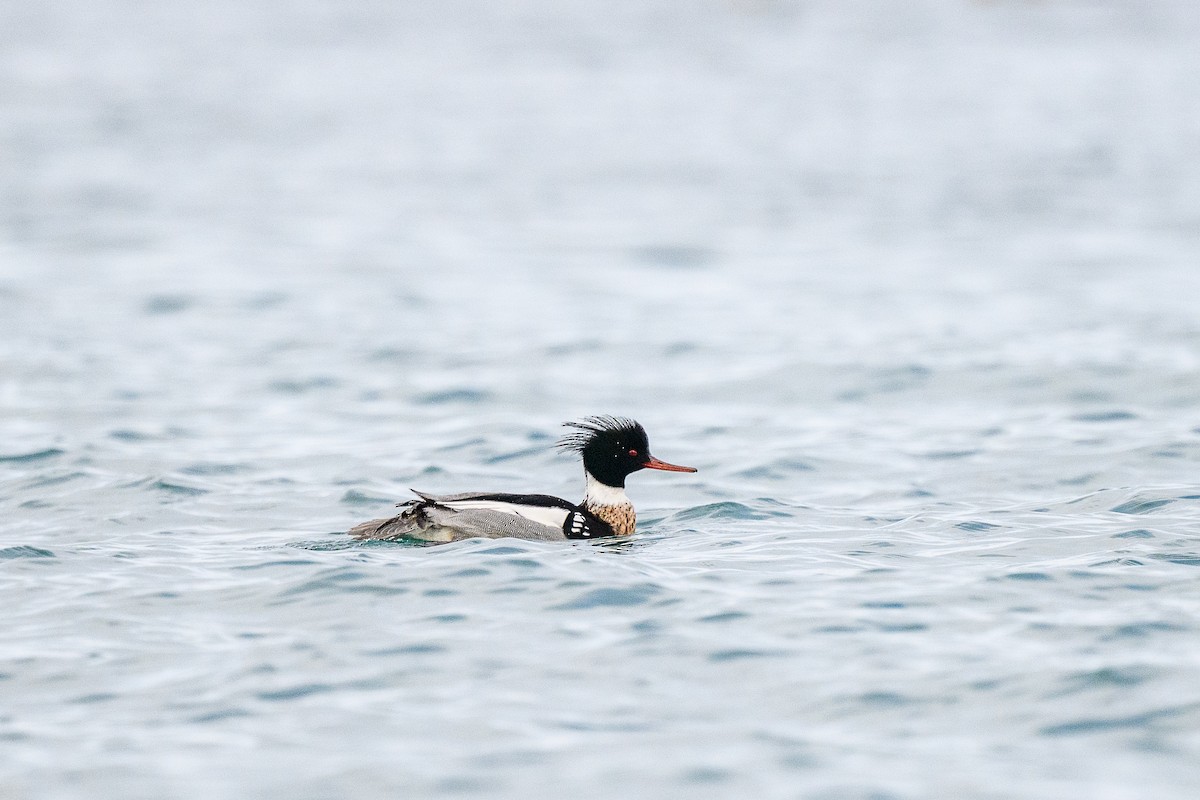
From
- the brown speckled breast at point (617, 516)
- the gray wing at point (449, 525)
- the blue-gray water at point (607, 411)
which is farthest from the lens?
the brown speckled breast at point (617, 516)

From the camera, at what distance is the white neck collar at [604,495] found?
483 inches

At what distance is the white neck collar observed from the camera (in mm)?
12273

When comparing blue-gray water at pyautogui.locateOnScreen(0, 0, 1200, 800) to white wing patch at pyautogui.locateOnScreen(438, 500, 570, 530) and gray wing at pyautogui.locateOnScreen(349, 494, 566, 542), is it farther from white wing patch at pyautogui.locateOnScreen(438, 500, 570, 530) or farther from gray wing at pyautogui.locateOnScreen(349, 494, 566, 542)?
white wing patch at pyautogui.locateOnScreen(438, 500, 570, 530)

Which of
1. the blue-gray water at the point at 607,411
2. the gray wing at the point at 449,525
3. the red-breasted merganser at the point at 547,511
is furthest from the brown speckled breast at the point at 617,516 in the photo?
the gray wing at the point at 449,525

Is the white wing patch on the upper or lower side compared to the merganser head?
lower

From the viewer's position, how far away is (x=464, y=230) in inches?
1180

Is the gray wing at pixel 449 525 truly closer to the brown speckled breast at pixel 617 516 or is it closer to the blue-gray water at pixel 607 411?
the blue-gray water at pixel 607 411

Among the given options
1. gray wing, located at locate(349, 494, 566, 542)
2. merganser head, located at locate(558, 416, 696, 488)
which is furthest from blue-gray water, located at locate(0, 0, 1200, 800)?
merganser head, located at locate(558, 416, 696, 488)

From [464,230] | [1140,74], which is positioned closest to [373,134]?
[464,230]

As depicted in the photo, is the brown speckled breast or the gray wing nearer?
the gray wing

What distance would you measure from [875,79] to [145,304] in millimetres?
32650

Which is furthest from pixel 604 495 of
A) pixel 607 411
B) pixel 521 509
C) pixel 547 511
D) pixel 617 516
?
pixel 607 411

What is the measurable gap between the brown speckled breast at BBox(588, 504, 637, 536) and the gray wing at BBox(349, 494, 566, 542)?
0.75 meters

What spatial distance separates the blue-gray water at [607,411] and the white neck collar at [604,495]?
0.45 meters
